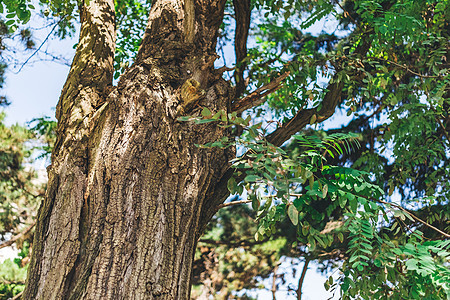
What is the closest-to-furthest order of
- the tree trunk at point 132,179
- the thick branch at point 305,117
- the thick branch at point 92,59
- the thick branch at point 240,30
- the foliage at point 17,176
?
the tree trunk at point 132,179, the thick branch at point 92,59, the thick branch at point 305,117, the thick branch at point 240,30, the foliage at point 17,176

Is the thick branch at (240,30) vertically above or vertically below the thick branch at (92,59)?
above

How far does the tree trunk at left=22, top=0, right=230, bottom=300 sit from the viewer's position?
1840 millimetres

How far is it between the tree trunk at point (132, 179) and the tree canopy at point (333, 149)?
6.7 inches

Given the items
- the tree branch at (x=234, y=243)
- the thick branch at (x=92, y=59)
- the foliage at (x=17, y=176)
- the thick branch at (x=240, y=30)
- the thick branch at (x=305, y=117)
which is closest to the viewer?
the thick branch at (x=92, y=59)

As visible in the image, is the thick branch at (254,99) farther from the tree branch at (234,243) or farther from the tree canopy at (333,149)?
the tree branch at (234,243)

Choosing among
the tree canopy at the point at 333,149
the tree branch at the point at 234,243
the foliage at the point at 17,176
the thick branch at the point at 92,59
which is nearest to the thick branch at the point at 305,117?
the tree canopy at the point at 333,149

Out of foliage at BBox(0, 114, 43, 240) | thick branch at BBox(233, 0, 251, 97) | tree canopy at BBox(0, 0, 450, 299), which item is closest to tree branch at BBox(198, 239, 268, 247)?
Answer: tree canopy at BBox(0, 0, 450, 299)

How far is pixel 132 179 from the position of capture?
2.01 metres

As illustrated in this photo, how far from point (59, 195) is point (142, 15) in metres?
4.04

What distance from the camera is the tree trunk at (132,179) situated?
72.4 inches

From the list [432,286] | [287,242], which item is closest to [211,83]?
[432,286]

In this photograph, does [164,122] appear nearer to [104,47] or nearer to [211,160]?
[211,160]

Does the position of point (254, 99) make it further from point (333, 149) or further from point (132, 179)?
point (333, 149)

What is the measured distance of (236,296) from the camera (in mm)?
7723
